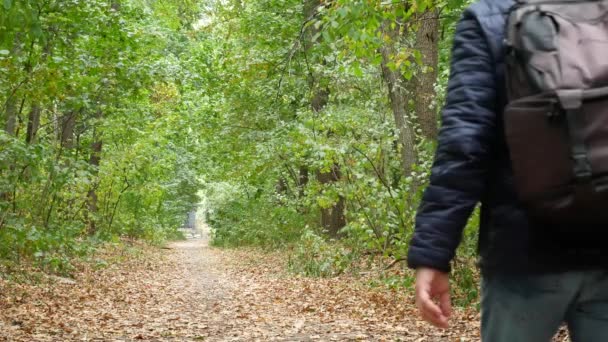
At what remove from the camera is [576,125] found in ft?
5.75

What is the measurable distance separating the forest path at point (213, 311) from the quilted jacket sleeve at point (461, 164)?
5758 mm

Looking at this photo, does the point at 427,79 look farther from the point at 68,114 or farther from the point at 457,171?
the point at 457,171

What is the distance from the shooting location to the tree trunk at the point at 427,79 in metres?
11.5

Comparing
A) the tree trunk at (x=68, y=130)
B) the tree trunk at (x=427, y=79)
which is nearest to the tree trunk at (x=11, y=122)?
the tree trunk at (x=68, y=130)

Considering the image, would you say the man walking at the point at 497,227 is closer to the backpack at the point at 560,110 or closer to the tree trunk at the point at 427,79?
the backpack at the point at 560,110

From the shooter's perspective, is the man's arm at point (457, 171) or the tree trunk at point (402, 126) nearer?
the man's arm at point (457, 171)

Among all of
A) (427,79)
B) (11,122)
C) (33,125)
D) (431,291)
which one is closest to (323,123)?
(427,79)

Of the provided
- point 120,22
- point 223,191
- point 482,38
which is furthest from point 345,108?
point 223,191

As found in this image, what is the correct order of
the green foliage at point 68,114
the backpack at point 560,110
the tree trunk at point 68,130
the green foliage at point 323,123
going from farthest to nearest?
the tree trunk at point 68,130, the green foliage at point 68,114, the green foliage at point 323,123, the backpack at point 560,110

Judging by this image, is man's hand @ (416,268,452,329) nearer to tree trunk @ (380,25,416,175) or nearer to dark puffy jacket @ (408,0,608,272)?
dark puffy jacket @ (408,0,608,272)

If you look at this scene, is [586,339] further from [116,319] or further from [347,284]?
[347,284]

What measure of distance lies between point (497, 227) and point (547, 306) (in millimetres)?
247

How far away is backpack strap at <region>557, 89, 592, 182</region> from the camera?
1741mm

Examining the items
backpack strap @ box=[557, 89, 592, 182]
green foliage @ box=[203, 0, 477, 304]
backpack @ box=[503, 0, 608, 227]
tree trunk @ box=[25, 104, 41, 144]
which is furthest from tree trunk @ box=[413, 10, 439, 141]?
backpack strap @ box=[557, 89, 592, 182]
